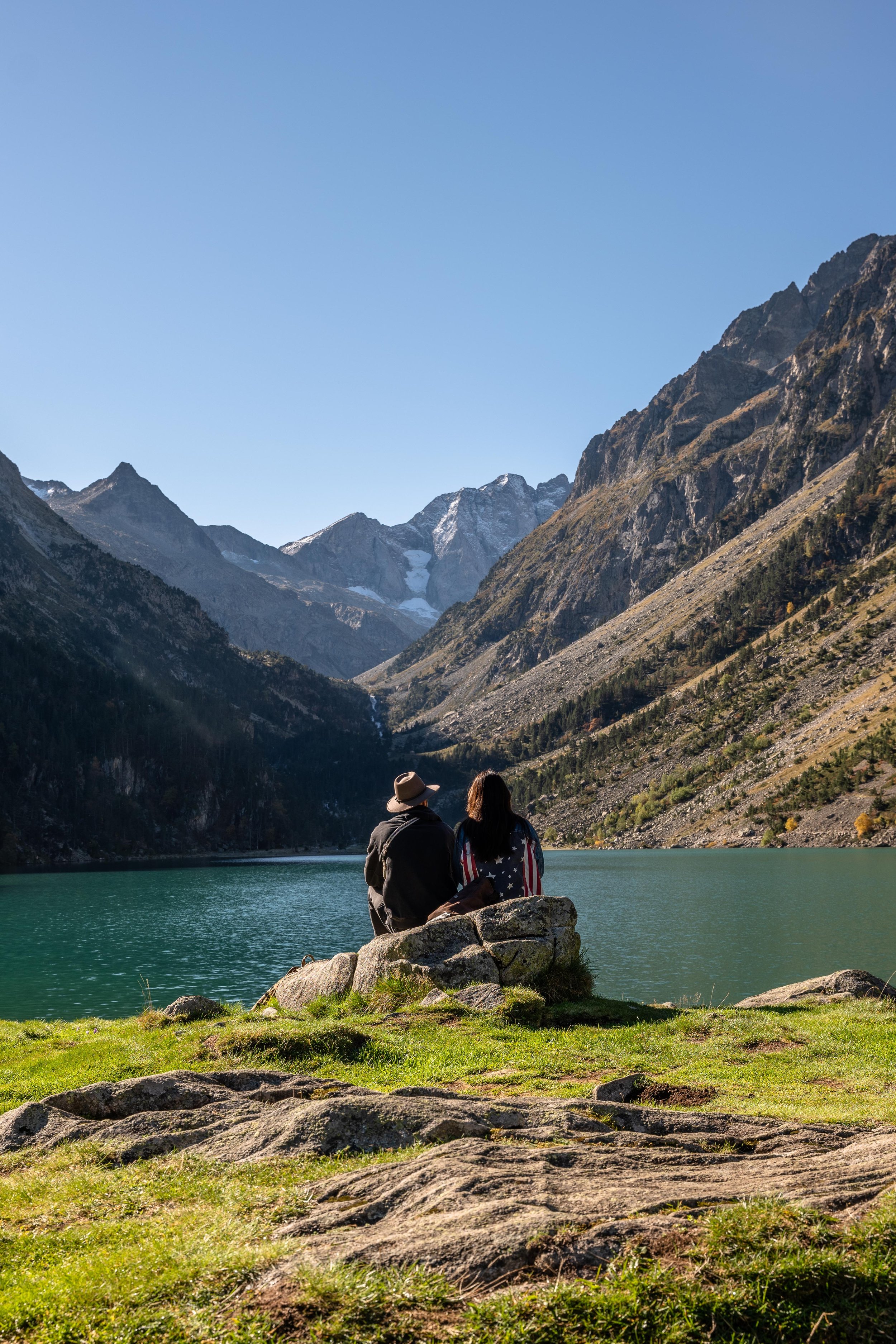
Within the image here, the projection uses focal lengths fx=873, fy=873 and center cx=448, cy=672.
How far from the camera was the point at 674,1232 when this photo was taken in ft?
17.3

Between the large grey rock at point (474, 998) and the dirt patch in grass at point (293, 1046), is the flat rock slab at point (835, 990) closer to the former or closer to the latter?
the large grey rock at point (474, 998)

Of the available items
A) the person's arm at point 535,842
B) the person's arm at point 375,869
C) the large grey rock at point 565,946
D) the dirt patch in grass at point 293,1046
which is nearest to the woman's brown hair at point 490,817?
the person's arm at point 535,842

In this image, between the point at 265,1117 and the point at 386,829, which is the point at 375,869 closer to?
the point at 386,829

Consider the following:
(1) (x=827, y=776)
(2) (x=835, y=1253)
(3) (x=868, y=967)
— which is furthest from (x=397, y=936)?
(1) (x=827, y=776)

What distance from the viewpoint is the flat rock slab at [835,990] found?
851 inches

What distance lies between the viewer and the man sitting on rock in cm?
1797

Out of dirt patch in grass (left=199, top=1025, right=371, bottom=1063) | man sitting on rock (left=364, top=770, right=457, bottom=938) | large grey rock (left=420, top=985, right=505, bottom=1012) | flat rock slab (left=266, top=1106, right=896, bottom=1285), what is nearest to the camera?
flat rock slab (left=266, top=1106, right=896, bottom=1285)

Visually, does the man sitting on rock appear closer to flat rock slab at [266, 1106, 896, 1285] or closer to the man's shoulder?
the man's shoulder

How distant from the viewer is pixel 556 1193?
19.7ft

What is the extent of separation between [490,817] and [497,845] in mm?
1025

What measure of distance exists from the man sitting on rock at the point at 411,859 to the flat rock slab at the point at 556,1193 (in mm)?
10125

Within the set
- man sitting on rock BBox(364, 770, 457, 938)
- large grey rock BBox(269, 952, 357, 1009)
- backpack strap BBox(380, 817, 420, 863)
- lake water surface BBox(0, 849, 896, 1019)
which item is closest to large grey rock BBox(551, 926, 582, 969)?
man sitting on rock BBox(364, 770, 457, 938)

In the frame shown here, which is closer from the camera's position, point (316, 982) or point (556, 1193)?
point (556, 1193)

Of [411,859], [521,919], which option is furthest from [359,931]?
[521,919]
